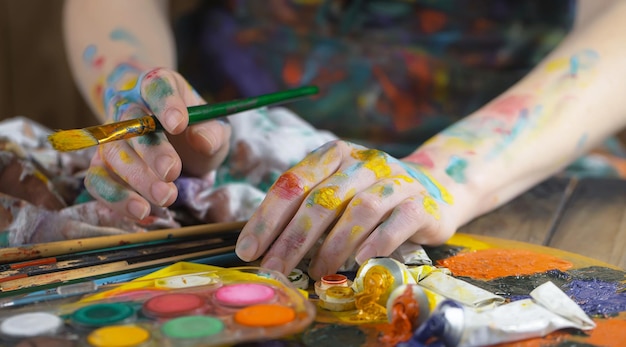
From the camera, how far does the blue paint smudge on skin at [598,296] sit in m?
0.61

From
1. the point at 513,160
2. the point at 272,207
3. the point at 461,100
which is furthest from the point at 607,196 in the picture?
the point at 272,207

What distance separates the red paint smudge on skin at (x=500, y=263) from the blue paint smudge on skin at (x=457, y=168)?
0.36 ft

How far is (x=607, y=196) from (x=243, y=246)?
59 centimetres

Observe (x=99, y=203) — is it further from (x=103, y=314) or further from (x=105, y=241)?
(x=103, y=314)

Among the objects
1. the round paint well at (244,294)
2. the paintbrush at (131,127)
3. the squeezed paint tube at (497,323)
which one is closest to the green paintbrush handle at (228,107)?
the paintbrush at (131,127)

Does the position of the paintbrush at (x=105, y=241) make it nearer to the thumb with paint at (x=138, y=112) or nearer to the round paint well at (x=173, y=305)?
the thumb with paint at (x=138, y=112)

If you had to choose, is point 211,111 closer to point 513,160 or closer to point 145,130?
point 145,130

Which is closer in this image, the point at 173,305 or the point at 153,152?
the point at 173,305

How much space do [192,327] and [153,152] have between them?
25 cm

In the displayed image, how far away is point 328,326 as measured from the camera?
582 millimetres

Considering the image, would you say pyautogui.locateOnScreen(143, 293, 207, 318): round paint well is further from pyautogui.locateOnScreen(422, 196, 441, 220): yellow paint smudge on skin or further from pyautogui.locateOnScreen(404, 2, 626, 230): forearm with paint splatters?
pyautogui.locateOnScreen(404, 2, 626, 230): forearm with paint splatters

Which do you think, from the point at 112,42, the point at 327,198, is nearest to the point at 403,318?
the point at 327,198

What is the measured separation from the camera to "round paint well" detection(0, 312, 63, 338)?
0.51m

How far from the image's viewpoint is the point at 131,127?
69 centimetres
